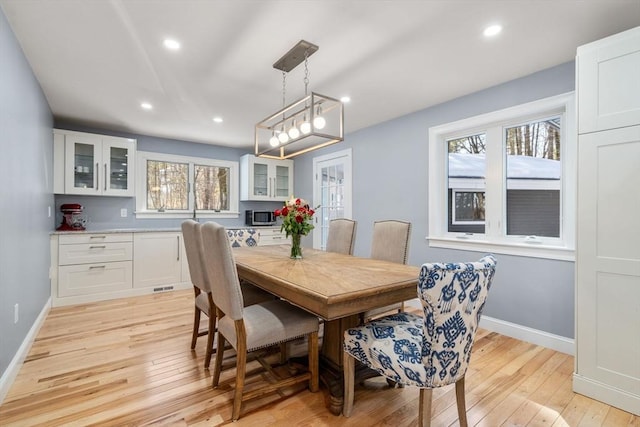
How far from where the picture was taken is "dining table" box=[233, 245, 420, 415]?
57.3 inches

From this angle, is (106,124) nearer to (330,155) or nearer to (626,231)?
(330,155)

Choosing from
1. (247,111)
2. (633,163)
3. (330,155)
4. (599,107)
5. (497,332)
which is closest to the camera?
(633,163)

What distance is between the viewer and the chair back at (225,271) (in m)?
1.64

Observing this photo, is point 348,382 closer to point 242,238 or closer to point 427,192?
point 242,238

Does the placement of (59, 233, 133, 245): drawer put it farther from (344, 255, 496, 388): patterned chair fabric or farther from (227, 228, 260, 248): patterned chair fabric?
(344, 255, 496, 388): patterned chair fabric

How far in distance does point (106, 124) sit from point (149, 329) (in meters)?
2.87

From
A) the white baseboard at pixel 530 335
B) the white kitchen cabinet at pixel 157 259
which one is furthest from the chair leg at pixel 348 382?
the white kitchen cabinet at pixel 157 259

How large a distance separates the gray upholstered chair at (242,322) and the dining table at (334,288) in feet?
0.49

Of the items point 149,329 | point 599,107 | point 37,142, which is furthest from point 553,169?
point 37,142

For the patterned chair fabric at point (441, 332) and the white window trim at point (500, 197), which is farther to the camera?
the white window trim at point (500, 197)

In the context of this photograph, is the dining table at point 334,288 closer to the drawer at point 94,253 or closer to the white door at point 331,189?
the white door at point 331,189

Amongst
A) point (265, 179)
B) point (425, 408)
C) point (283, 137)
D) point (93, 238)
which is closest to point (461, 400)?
point (425, 408)

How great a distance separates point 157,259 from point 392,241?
10.9 feet

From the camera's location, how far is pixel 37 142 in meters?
2.84
